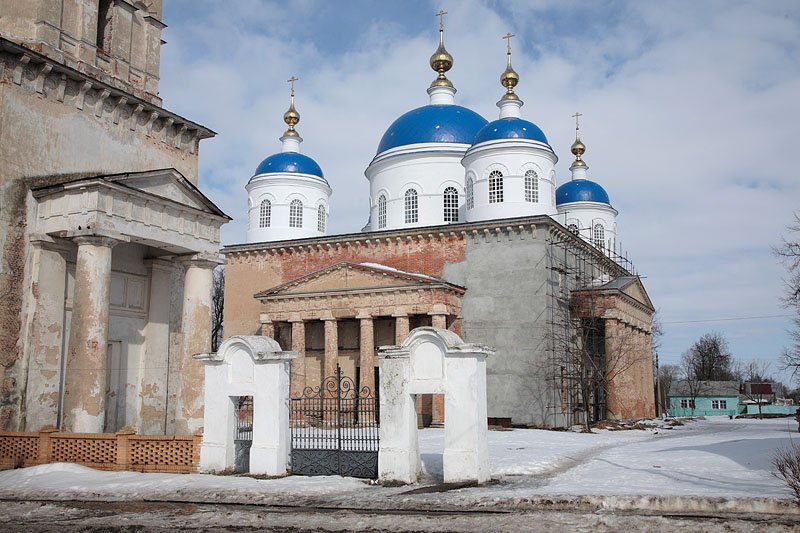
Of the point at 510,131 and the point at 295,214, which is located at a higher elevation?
the point at 510,131

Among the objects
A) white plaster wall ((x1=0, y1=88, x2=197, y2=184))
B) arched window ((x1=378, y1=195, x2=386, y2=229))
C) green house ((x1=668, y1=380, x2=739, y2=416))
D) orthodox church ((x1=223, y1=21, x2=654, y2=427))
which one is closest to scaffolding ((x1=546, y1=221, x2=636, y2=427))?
orthodox church ((x1=223, y1=21, x2=654, y2=427))

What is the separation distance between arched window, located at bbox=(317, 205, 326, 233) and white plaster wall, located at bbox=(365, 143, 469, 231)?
511 centimetres

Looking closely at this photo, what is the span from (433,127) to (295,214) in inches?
348

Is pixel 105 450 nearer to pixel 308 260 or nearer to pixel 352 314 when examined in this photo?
pixel 352 314

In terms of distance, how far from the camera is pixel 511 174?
34906 millimetres

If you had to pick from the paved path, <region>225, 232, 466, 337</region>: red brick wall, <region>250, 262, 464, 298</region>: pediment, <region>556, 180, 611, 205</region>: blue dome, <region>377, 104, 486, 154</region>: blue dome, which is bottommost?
the paved path

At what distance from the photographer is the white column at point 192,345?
1920 cm

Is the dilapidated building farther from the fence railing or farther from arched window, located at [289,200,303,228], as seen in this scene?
arched window, located at [289,200,303,228]

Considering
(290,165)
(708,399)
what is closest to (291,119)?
(290,165)

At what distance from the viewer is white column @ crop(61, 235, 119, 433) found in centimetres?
1636

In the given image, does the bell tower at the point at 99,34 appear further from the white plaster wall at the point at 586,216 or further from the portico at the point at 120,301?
the white plaster wall at the point at 586,216

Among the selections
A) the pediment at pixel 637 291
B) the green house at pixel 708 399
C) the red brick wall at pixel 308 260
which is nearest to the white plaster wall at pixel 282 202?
the red brick wall at pixel 308 260

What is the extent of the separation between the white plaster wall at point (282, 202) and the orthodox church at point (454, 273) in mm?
67

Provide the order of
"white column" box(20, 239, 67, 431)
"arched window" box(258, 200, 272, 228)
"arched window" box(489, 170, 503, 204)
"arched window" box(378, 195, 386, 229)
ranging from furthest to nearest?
"arched window" box(258, 200, 272, 228)
"arched window" box(378, 195, 386, 229)
"arched window" box(489, 170, 503, 204)
"white column" box(20, 239, 67, 431)
